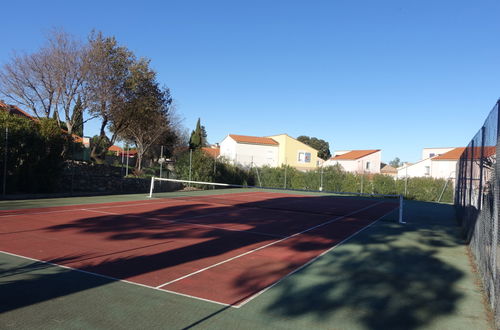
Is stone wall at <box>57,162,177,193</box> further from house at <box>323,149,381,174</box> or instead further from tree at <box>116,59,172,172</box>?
house at <box>323,149,381,174</box>

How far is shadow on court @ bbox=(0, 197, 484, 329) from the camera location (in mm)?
4812

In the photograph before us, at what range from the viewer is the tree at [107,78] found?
21906 millimetres

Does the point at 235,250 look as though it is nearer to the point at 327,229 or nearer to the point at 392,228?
the point at 327,229

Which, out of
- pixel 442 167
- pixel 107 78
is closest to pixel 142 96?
pixel 107 78

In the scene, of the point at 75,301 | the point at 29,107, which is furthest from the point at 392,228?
the point at 29,107

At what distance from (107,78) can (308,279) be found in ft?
65.0

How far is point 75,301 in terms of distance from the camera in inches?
194

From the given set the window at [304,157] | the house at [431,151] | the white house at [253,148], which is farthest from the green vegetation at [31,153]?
the house at [431,151]

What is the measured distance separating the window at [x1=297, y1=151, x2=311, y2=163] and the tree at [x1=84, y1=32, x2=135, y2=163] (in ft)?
128

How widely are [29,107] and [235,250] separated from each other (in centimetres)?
1934

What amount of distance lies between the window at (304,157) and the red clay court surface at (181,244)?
4569 centimetres

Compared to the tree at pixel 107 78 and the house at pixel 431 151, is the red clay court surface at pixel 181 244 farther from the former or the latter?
the house at pixel 431 151

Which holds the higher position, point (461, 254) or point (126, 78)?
point (126, 78)

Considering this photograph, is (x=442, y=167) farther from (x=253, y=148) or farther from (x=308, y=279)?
(x=308, y=279)
